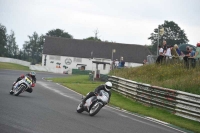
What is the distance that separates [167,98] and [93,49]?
78.9m

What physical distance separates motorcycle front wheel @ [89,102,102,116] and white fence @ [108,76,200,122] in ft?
14.9

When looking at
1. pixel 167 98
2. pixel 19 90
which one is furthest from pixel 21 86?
pixel 167 98

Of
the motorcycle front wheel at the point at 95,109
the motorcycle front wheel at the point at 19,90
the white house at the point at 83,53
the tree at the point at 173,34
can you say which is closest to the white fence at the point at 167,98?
the motorcycle front wheel at the point at 95,109

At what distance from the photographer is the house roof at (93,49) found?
9712 cm

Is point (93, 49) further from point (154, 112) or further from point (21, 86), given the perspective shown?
point (154, 112)

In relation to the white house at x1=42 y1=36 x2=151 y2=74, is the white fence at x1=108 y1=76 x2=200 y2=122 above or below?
below

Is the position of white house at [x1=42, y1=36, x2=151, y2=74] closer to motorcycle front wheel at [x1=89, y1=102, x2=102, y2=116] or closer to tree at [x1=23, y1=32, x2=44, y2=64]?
tree at [x1=23, y1=32, x2=44, y2=64]

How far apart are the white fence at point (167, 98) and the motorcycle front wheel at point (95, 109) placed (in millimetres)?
4548

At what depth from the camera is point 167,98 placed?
67.5 ft

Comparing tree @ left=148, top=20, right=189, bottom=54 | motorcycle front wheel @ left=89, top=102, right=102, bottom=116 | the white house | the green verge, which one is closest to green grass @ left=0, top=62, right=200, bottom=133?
the green verge

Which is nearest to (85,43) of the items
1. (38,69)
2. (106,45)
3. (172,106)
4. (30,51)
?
(106,45)

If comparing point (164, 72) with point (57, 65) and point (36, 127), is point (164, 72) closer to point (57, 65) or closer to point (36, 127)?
point (36, 127)

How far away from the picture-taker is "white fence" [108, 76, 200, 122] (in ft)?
59.6

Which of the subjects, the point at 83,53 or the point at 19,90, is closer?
the point at 19,90
